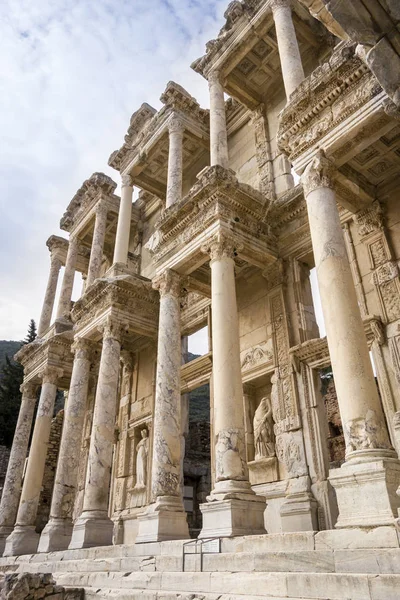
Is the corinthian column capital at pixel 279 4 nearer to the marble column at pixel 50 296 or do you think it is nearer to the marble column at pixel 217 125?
the marble column at pixel 217 125

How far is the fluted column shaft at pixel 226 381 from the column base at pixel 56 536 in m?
7.00

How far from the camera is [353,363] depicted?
6820mm

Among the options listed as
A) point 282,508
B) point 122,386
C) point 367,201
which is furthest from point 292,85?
point 122,386

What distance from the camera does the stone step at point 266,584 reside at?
438 cm

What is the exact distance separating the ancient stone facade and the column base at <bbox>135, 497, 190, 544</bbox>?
0.13 feet

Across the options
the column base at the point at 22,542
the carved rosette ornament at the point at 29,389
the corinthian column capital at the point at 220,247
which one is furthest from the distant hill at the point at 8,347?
the corinthian column capital at the point at 220,247

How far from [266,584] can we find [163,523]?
14.3 ft

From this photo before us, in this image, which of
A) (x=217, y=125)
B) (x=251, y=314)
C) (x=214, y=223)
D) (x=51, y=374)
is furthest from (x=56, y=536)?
(x=217, y=125)

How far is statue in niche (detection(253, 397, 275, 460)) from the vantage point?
10969 millimetres

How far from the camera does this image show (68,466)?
14344mm

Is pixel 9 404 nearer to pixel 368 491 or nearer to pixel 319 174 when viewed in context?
pixel 319 174

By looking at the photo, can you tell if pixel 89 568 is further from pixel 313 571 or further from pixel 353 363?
pixel 353 363

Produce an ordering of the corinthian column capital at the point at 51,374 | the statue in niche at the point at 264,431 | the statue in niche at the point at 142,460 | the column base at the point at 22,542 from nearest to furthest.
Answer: the statue in niche at the point at 264,431 < the statue in niche at the point at 142,460 < the column base at the point at 22,542 < the corinthian column capital at the point at 51,374

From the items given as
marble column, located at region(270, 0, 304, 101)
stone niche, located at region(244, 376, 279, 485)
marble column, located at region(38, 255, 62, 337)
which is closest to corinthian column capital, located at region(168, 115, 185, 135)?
marble column, located at region(270, 0, 304, 101)
